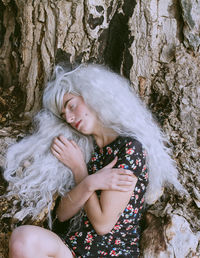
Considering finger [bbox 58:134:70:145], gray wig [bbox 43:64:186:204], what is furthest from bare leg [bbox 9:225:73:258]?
gray wig [bbox 43:64:186:204]

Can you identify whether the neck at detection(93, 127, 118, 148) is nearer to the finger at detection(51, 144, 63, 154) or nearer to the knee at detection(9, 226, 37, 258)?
the finger at detection(51, 144, 63, 154)

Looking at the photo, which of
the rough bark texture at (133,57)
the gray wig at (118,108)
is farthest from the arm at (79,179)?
the rough bark texture at (133,57)

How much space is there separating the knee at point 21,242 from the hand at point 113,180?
0.53m

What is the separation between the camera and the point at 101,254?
252 centimetres

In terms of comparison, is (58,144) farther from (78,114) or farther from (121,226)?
(121,226)

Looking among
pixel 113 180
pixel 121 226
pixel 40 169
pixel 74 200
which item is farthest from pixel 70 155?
pixel 121 226

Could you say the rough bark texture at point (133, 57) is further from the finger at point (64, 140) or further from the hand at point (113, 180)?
the hand at point (113, 180)

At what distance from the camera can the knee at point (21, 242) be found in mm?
2191

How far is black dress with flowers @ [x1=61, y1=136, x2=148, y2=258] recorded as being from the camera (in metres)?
2.49

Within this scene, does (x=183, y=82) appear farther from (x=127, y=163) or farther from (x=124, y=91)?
(x=127, y=163)

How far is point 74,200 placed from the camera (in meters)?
2.54

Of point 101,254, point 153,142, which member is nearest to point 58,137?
point 153,142

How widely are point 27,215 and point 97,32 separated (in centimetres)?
151

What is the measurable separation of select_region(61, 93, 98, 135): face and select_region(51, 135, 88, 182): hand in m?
0.16
